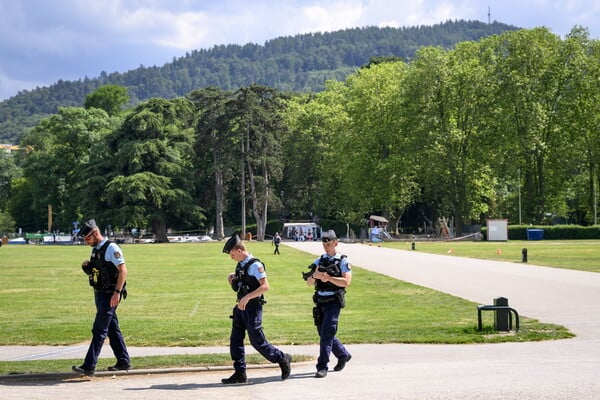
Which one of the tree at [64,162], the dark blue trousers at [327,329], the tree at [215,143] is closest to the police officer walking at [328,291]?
the dark blue trousers at [327,329]

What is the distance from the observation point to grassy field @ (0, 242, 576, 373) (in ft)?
49.3

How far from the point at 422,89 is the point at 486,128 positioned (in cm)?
727

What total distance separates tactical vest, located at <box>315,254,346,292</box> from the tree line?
7170cm

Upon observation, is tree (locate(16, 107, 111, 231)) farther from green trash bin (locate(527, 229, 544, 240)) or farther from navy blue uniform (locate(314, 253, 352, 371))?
navy blue uniform (locate(314, 253, 352, 371))

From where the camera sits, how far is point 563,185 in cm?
8512

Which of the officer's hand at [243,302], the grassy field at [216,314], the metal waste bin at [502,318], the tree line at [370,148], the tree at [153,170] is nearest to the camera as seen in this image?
the officer's hand at [243,302]

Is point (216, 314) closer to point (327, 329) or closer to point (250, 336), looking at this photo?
point (327, 329)

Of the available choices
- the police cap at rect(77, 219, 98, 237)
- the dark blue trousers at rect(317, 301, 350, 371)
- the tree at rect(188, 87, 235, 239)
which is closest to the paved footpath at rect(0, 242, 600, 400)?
the dark blue trousers at rect(317, 301, 350, 371)

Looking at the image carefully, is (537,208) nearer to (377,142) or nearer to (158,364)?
(377,142)

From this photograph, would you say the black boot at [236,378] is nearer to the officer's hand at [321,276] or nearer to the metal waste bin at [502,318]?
the officer's hand at [321,276]

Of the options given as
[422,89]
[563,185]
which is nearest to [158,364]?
[422,89]

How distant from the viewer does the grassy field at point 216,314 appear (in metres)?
15.0

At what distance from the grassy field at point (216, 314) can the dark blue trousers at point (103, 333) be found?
3.18ft

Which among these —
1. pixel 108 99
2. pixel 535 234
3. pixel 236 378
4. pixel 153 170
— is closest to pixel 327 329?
pixel 236 378
